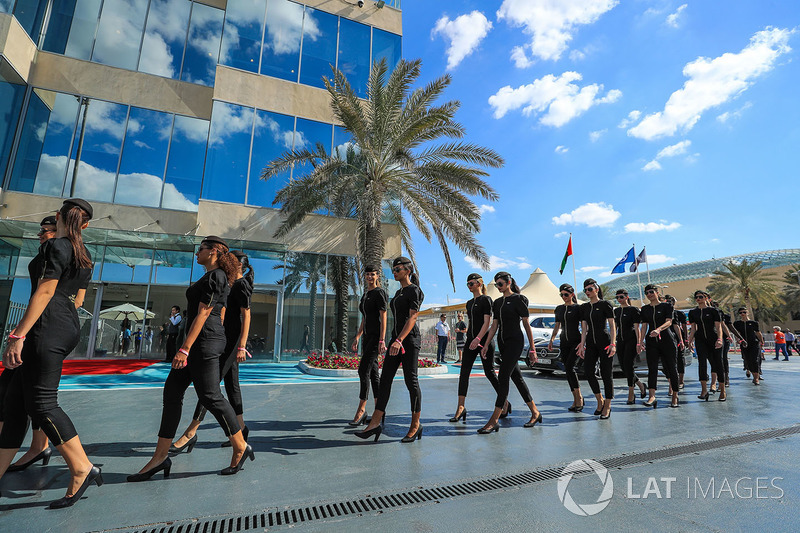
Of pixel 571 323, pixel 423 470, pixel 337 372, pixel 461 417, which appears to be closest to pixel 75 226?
pixel 423 470

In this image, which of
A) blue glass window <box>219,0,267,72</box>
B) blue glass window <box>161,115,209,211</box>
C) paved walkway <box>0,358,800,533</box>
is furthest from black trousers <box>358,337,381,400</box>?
blue glass window <box>219,0,267,72</box>

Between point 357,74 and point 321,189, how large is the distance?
685 centimetres

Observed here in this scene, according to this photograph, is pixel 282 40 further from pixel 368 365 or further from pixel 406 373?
pixel 406 373

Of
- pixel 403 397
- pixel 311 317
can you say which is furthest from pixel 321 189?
pixel 403 397

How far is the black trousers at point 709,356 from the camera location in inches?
273

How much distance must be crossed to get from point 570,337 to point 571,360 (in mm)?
447

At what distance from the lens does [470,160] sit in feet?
41.9

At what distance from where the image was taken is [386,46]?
1756 cm

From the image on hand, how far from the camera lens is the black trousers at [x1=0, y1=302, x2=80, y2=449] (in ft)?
8.11

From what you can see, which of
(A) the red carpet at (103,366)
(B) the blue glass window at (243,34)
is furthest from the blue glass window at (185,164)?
(A) the red carpet at (103,366)

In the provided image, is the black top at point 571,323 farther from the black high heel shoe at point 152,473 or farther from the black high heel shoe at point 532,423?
the black high heel shoe at point 152,473

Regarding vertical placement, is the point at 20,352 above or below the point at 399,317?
below

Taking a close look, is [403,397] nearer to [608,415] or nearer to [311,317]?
[608,415]

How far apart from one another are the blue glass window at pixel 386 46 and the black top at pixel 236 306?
54.2 feet
